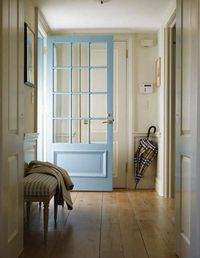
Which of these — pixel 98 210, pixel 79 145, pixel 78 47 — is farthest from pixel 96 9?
pixel 98 210

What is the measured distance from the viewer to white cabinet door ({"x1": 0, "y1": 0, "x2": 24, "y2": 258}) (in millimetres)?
2053

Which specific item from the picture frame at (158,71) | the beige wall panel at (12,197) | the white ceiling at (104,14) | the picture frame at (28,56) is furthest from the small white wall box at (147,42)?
the beige wall panel at (12,197)

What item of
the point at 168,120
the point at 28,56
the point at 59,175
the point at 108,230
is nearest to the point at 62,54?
the point at 28,56

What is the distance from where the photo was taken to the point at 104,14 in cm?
452

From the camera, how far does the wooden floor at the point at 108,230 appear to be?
8.59 feet

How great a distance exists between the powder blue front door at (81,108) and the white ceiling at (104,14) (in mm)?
206

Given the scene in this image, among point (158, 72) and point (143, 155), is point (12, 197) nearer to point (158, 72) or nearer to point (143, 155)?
point (143, 155)

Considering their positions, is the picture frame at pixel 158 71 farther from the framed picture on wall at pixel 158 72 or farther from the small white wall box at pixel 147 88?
the small white wall box at pixel 147 88

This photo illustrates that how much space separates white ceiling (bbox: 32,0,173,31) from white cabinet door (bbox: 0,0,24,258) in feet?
A: 5.70

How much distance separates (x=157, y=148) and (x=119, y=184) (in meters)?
0.79

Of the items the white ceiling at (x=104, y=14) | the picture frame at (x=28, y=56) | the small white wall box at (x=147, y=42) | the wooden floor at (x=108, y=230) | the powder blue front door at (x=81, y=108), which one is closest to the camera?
the wooden floor at (x=108, y=230)

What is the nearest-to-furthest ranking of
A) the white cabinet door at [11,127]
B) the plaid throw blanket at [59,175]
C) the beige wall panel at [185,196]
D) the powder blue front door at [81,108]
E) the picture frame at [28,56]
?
the white cabinet door at [11,127]
the beige wall panel at [185,196]
the plaid throw blanket at [59,175]
the picture frame at [28,56]
the powder blue front door at [81,108]

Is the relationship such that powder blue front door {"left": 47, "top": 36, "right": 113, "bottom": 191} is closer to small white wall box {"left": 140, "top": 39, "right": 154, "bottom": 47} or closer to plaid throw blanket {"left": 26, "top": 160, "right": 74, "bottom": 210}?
small white wall box {"left": 140, "top": 39, "right": 154, "bottom": 47}

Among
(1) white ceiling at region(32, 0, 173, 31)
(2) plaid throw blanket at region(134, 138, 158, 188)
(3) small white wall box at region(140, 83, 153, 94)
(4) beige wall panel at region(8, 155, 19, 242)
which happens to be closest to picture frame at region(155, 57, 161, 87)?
(3) small white wall box at region(140, 83, 153, 94)
